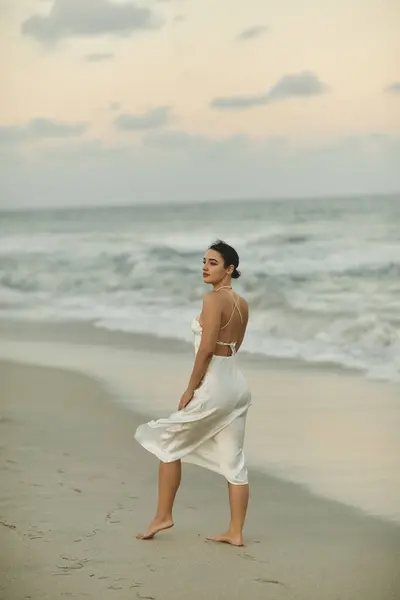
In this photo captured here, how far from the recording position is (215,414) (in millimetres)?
3582

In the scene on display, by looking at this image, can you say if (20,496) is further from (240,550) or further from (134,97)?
(134,97)

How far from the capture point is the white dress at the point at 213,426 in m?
3.58

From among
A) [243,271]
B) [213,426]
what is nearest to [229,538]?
[213,426]

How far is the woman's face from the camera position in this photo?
11.9ft

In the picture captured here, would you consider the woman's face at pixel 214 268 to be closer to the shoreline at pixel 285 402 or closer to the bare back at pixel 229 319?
the bare back at pixel 229 319

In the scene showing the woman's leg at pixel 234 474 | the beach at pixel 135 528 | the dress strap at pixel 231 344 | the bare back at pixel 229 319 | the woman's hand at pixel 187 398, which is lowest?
the beach at pixel 135 528

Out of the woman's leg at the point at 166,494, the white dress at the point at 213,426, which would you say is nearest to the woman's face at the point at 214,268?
the white dress at the point at 213,426

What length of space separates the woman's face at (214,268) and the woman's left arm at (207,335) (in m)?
0.08

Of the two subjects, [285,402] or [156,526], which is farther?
[285,402]

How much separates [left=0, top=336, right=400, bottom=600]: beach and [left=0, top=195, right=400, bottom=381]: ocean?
1494 mm

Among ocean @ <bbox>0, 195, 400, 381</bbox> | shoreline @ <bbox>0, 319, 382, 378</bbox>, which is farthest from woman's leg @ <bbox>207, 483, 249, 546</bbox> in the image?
ocean @ <bbox>0, 195, 400, 381</bbox>

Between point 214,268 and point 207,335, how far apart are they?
0.73 feet

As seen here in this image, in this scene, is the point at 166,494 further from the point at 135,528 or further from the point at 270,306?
the point at 270,306

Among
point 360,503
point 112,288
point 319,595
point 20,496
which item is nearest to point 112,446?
point 20,496
